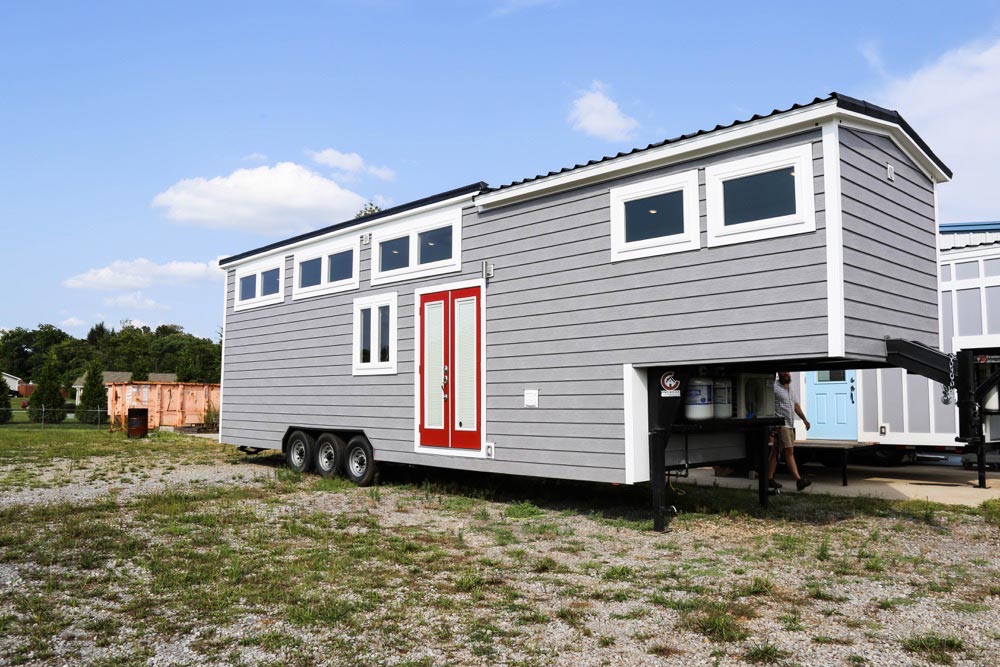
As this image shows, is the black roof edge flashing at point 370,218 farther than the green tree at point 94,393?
No

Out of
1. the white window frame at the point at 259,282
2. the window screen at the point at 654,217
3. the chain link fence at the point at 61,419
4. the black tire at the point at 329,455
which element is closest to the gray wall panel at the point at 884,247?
the window screen at the point at 654,217

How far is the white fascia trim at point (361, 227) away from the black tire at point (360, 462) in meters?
3.00

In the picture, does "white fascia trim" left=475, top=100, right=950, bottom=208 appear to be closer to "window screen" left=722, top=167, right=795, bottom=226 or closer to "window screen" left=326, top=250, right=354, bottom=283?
"window screen" left=722, top=167, right=795, bottom=226

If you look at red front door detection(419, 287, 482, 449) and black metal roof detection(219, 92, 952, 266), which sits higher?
black metal roof detection(219, 92, 952, 266)

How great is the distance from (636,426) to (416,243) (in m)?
4.17

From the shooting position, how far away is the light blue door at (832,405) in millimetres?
11828

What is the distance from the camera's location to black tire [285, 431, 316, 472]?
36.8ft

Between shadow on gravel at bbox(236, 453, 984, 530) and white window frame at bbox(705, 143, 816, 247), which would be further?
shadow on gravel at bbox(236, 453, 984, 530)

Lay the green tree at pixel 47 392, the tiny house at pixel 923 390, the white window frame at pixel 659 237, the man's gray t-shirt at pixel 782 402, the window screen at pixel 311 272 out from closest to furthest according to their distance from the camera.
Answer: the white window frame at pixel 659 237 < the man's gray t-shirt at pixel 782 402 < the tiny house at pixel 923 390 < the window screen at pixel 311 272 < the green tree at pixel 47 392

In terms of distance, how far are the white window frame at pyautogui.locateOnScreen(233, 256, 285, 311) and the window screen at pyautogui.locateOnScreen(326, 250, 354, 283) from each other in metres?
1.34

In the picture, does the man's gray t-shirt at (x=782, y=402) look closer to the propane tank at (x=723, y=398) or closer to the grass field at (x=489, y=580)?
the grass field at (x=489, y=580)

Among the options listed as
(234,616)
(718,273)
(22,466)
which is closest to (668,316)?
(718,273)

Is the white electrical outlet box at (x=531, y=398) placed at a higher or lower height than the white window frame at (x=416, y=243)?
lower

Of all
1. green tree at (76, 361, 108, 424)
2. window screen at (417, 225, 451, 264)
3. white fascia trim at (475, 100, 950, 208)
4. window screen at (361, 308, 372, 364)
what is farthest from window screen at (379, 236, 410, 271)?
green tree at (76, 361, 108, 424)
